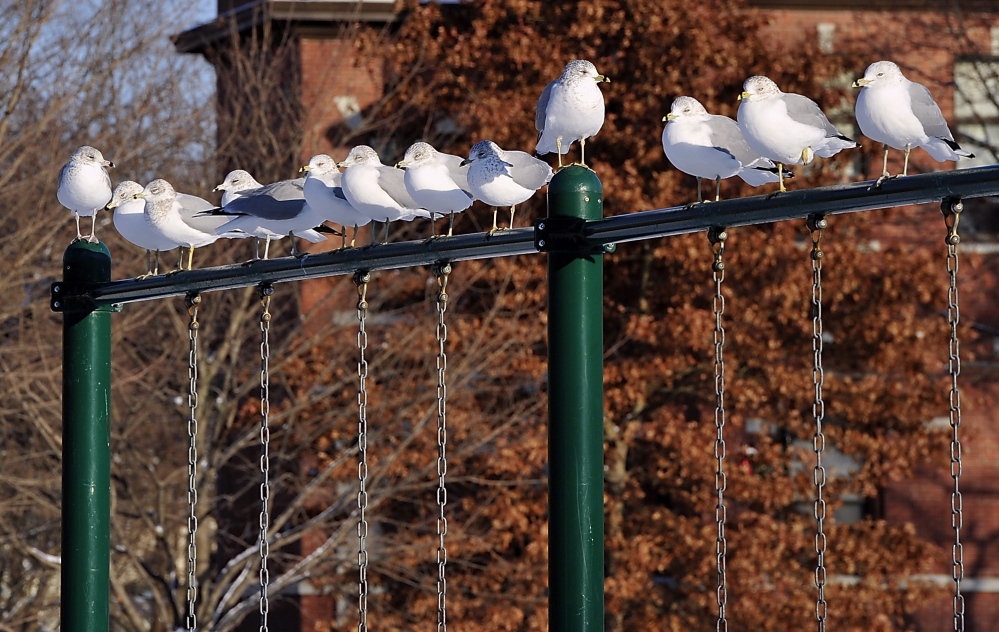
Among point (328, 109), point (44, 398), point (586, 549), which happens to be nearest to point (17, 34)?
point (44, 398)

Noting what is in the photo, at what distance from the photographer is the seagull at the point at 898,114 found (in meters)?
3.83

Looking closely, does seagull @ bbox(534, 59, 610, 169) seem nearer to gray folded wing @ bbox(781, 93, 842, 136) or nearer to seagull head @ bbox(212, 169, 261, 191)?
gray folded wing @ bbox(781, 93, 842, 136)

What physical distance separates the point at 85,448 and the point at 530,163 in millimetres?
1977

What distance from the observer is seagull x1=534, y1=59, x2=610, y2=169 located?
13.5 feet

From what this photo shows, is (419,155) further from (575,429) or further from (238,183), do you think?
(238,183)

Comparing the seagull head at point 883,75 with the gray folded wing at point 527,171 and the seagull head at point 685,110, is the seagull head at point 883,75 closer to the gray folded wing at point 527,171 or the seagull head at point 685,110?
the seagull head at point 685,110

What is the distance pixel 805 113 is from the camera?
13.3 ft

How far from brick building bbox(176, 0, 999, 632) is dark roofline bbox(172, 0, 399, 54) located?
0.04 ft

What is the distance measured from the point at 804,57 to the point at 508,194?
1115 centimetres

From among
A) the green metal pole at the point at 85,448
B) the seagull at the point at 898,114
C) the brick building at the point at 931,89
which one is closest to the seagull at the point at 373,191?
the green metal pole at the point at 85,448

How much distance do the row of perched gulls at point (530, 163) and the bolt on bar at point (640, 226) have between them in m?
0.11

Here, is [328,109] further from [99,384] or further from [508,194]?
[508,194]

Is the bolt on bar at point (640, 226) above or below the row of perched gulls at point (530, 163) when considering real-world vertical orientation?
below

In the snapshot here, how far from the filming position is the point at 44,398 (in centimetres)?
1268
